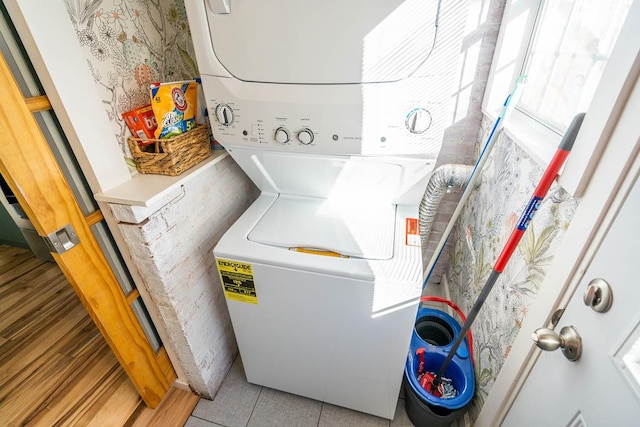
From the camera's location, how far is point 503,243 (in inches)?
46.0

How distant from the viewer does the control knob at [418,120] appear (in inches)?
37.0

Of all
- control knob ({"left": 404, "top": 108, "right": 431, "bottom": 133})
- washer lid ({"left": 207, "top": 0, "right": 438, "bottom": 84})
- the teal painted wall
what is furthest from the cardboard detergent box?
the teal painted wall

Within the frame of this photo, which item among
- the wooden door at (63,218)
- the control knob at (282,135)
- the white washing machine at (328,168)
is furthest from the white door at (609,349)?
the wooden door at (63,218)

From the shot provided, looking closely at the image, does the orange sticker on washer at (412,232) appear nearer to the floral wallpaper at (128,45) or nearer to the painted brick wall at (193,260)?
the painted brick wall at (193,260)

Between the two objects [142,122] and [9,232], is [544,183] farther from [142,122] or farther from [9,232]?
[9,232]

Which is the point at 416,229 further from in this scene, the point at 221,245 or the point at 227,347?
the point at 227,347

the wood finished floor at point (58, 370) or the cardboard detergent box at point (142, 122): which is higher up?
the cardboard detergent box at point (142, 122)

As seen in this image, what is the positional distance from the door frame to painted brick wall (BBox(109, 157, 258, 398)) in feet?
4.10

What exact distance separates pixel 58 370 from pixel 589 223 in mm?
2550

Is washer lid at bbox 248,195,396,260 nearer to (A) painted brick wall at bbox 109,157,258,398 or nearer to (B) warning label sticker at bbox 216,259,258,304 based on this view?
(B) warning label sticker at bbox 216,259,258,304

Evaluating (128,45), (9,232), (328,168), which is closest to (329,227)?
(328,168)

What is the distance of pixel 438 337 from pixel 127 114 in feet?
5.97

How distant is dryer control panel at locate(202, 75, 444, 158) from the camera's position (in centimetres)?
94

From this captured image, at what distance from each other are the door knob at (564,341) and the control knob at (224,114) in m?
1.14
